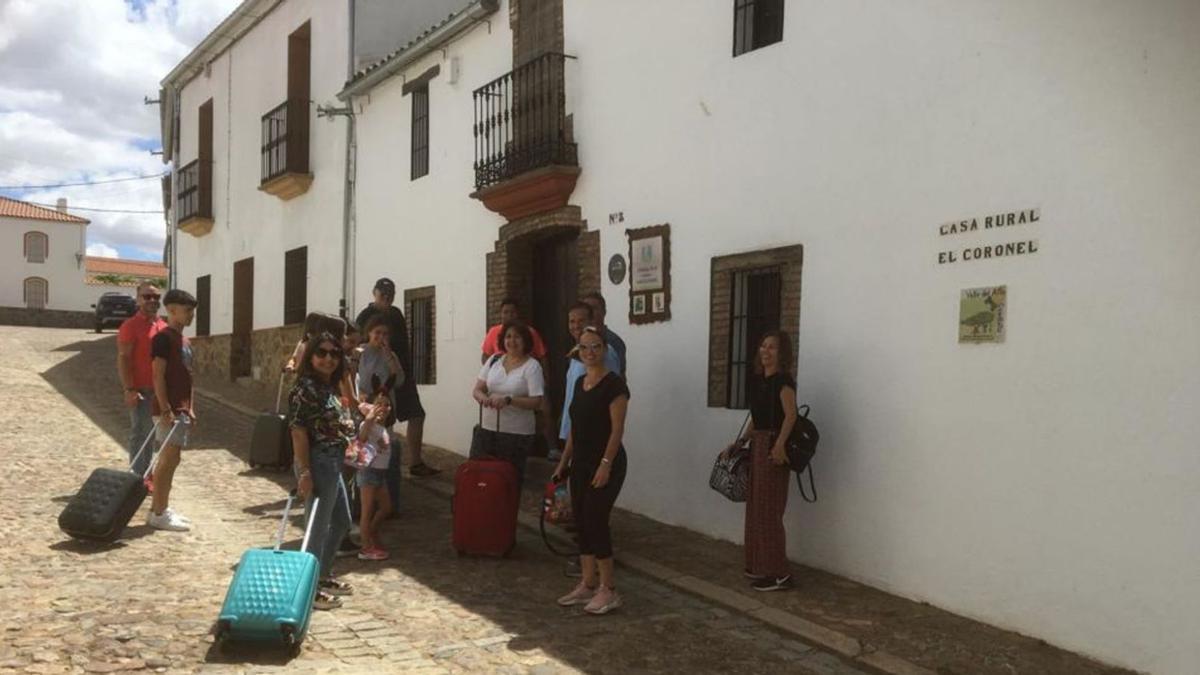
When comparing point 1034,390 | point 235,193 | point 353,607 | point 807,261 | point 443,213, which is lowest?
point 353,607

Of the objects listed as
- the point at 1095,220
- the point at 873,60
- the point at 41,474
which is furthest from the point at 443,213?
the point at 1095,220

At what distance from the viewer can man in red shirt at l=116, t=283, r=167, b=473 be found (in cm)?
739

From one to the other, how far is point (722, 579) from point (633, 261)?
2987mm

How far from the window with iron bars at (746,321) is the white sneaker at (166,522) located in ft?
13.1

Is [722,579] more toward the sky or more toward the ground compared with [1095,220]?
more toward the ground

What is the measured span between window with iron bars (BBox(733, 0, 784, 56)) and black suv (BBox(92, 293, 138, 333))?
29.1 m

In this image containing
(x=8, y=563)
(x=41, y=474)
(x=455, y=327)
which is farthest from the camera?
(x=455, y=327)

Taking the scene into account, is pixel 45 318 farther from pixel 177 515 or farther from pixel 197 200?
pixel 177 515

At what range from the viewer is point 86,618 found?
4.95 m

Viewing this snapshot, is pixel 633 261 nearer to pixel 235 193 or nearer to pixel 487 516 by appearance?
pixel 487 516

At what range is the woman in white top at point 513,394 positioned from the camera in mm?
6703

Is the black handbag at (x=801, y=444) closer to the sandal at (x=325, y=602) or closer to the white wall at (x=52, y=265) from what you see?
the sandal at (x=325, y=602)

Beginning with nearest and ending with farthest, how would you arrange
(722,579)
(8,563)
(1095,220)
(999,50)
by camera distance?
(1095,220)
(999,50)
(8,563)
(722,579)

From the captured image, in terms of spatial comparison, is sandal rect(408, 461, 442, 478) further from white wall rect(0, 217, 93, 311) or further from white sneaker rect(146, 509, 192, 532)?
white wall rect(0, 217, 93, 311)
